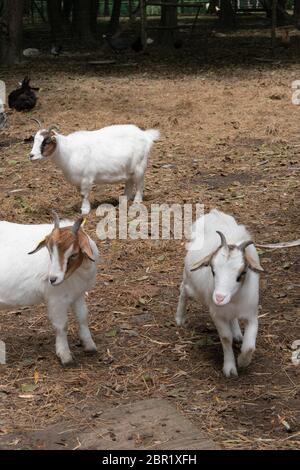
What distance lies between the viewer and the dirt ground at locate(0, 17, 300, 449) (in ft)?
13.5

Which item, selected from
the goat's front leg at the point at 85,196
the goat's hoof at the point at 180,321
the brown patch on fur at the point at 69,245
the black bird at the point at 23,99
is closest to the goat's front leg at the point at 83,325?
the brown patch on fur at the point at 69,245

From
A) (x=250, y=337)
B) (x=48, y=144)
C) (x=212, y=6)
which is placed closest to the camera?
(x=250, y=337)

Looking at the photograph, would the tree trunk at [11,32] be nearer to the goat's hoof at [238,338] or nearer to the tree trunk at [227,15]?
the tree trunk at [227,15]

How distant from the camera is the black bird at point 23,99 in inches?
494

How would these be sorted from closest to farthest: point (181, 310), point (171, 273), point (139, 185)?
point (181, 310)
point (171, 273)
point (139, 185)

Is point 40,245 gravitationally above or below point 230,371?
above

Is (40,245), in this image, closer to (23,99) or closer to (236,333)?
(236,333)

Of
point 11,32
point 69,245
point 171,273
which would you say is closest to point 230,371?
point 69,245

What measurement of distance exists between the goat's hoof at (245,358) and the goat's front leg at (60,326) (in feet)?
3.44

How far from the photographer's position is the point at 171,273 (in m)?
6.09

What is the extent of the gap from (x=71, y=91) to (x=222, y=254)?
417 inches

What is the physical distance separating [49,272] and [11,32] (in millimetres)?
13530

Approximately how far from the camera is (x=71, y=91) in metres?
14.1
